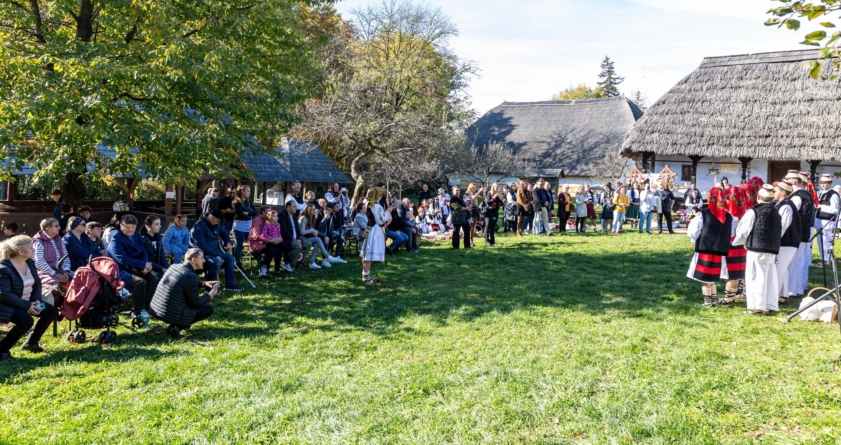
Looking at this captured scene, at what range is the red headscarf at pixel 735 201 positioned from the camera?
26.6ft

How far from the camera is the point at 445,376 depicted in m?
5.46

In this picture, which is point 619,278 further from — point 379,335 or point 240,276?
point 240,276

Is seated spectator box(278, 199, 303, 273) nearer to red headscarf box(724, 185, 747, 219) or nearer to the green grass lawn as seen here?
the green grass lawn

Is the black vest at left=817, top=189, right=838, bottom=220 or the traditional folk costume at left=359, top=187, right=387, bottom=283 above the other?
the black vest at left=817, top=189, right=838, bottom=220

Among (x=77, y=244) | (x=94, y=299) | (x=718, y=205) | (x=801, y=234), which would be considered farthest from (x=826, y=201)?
(x=77, y=244)

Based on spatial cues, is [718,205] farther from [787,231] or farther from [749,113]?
[749,113]

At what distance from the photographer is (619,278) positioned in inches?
414

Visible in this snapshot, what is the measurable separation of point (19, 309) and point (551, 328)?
6055mm

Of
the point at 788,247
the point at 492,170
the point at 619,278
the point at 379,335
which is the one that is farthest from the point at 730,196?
the point at 492,170

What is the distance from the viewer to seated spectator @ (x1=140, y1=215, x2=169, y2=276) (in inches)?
342

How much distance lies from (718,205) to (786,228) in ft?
2.98

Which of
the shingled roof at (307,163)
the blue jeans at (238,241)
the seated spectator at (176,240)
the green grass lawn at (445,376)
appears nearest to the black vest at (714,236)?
the green grass lawn at (445,376)

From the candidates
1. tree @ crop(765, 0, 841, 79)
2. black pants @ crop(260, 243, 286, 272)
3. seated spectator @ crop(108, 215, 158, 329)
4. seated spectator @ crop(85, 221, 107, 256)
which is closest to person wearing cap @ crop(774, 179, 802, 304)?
tree @ crop(765, 0, 841, 79)

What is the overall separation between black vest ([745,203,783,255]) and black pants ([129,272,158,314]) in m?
8.03
